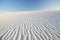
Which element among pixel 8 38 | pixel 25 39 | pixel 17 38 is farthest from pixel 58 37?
pixel 8 38

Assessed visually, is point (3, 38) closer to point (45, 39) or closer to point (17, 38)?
point (17, 38)

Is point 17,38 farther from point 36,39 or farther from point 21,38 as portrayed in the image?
point 36,39

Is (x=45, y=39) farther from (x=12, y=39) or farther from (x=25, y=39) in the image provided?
(x=12, y=39)

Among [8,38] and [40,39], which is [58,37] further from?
[8,38]

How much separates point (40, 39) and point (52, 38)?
0.38 m

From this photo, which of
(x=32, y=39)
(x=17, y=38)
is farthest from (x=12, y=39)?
(x=32, y=39)

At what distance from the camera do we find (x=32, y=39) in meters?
3.65

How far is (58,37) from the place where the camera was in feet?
12.5

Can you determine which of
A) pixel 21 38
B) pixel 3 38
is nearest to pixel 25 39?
pixel 21 38

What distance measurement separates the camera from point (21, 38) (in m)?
3.77

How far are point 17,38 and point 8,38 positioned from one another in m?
0.28

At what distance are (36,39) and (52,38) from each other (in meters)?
0.50

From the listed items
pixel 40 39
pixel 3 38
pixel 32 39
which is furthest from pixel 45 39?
pixel 3 38

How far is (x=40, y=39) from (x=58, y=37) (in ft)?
2.03
